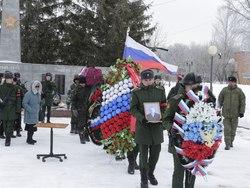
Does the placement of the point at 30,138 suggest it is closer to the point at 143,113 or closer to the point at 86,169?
the point at 86,169

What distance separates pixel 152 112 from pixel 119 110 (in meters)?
1.34

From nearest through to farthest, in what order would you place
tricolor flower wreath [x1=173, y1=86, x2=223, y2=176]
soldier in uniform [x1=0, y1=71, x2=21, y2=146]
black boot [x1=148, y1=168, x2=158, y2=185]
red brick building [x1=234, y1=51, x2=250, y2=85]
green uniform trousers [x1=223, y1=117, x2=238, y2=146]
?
tricolor flower wreath [x1=173, y1=86, x2=223, y2=176], black boot [x1=148, y1=168, x2=158, y2=185], soldier in uniform [x1=0, y1=71, x2=21, y2=146], green uniform trousers [x1=223, y1=117, x2=238, y2=146], red brick building [x1=234, y1=51, x2=250, y2=85]

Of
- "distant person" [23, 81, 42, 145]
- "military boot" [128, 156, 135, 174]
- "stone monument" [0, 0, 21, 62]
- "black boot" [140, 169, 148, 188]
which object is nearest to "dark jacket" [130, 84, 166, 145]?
"black boot" [140, 169, 148, 188]

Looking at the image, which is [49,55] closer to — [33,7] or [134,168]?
[33,7]

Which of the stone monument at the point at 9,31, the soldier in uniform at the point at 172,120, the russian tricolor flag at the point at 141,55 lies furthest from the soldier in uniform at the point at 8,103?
the stone monument at the point at 9,31

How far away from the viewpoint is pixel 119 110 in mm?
6387

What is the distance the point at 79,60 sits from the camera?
24.3 metres

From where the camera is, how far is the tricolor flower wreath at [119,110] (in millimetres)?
6391

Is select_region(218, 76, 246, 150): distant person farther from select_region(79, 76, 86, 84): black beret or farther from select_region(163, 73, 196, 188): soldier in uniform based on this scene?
select_region(163, 73, 196, 188): soldier in uniform

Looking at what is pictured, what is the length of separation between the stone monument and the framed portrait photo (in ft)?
46.5

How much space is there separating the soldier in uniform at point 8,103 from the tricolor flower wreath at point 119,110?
2.92 meters

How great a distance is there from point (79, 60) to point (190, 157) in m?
20.8

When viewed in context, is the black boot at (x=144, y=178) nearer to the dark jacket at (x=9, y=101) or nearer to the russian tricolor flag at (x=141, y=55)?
the russian tricolor flag at (x=141, y=55)

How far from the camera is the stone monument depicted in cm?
1770
